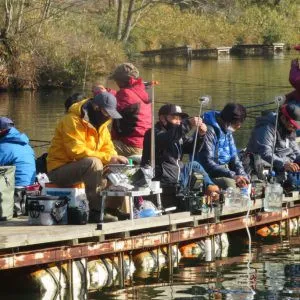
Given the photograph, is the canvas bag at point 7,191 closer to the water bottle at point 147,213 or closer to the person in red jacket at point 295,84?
the water bottle at point 147,213

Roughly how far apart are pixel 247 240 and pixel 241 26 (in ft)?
177

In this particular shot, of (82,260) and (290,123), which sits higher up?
(290,123)

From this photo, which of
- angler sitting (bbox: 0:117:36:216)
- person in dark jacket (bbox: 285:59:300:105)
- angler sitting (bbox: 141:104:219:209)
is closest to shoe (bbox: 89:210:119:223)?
angler sitting (bbox: 141:104:219:209)

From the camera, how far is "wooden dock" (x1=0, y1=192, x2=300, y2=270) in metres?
11.0

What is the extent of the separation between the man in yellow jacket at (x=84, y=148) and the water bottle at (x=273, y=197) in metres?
2.85

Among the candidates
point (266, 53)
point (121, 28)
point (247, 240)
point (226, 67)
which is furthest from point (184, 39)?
point (247, 240)

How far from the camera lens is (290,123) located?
15016 millimetres

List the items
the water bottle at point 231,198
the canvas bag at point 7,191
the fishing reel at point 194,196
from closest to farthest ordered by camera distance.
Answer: the canvas bag at point 7,191
the fishing reel at point 194,196
the water bottle at point 231,198

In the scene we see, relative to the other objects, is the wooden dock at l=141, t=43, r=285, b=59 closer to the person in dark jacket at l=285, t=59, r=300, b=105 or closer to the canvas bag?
the person in dark jacket at l=285, t=59, r=300, b=105

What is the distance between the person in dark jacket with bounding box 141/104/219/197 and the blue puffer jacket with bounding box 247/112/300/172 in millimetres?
1720

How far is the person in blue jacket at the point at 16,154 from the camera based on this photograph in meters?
12.8

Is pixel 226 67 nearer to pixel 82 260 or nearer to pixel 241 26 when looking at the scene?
pixel 241 26

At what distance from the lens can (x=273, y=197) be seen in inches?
564

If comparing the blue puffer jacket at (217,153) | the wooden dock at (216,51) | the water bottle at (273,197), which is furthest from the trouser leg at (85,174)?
the wooden dock at (216,51)
